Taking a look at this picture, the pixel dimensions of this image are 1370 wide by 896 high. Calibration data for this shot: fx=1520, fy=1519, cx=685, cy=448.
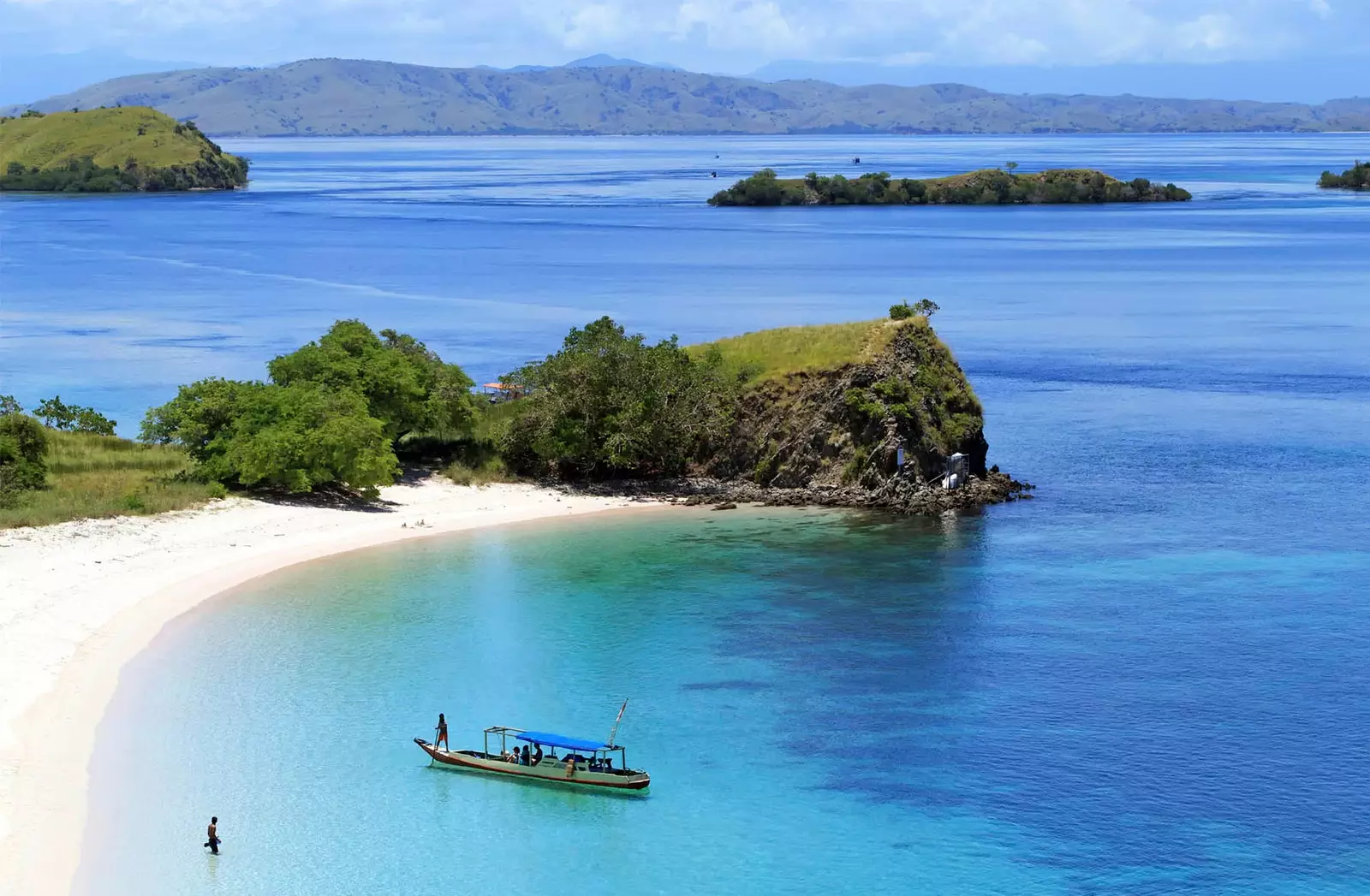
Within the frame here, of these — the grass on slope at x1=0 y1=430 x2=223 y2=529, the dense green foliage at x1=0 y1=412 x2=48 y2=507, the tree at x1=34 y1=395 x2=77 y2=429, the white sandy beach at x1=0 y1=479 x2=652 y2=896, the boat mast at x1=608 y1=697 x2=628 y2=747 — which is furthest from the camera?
the tree at x1=34 y1=395 x2=77 y2=429

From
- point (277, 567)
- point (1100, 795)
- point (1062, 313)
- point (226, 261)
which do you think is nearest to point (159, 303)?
point (226, 261)

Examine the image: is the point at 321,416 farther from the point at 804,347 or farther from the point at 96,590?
the point at 804,347

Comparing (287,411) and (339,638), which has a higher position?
(287,411)

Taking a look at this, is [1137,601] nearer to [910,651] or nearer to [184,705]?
[910,651]

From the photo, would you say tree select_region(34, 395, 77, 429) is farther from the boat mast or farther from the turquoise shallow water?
the boat mast

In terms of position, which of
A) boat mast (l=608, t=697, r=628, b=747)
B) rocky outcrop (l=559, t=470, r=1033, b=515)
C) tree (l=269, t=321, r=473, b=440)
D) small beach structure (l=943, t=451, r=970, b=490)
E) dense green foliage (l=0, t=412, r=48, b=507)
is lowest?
boat mast (l=608, t=697, r=628, b=747)

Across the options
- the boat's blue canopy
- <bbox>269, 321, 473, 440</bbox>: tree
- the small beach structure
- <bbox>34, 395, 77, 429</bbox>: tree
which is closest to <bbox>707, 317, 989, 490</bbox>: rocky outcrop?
the small beach structure

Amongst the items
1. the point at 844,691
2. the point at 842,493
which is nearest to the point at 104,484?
the point at 842,493
